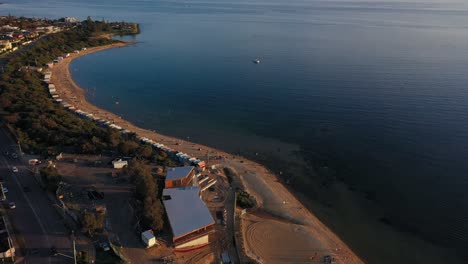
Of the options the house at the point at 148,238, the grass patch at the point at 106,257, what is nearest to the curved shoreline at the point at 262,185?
the house at the point at 148,238

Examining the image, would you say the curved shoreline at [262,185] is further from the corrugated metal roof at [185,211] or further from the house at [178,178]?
the corrugated metal roof at [185,211]

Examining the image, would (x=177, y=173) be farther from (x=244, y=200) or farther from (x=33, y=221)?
(x=33, y=221)

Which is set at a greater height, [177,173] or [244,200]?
[177,173]

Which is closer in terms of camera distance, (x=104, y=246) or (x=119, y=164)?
(x=104, y=246)

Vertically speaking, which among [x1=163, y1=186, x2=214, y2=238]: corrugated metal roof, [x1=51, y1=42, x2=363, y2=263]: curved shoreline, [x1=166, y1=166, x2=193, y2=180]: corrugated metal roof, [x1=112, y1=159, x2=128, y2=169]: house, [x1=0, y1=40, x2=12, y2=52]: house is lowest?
[x1=51, y1=42, x2=363, y2=263]: curved shoreline

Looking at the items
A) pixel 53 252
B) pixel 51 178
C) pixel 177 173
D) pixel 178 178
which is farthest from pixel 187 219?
pixel 51 178

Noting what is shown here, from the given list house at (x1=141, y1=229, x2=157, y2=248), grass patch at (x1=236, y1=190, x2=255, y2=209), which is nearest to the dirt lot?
house at (x1=141, y1=229, x2=157, y2=248)

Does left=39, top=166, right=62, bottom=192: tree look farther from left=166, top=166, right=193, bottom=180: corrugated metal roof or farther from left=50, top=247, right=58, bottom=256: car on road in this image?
left=166, top=166, right=193, bottom=180: corrugated metal roof

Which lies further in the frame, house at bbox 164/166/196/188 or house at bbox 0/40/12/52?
house at bbox 0/40/12/52
